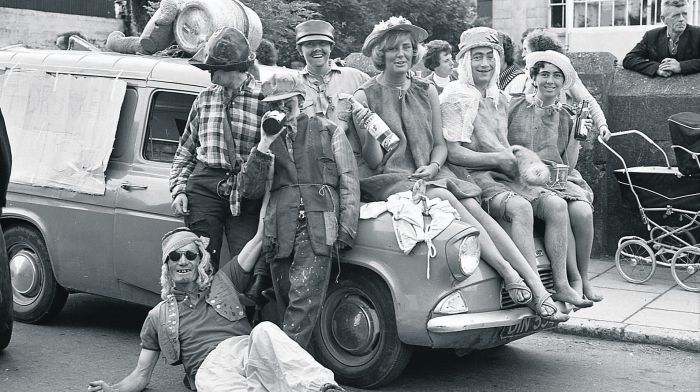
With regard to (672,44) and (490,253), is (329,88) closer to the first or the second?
(490,253)

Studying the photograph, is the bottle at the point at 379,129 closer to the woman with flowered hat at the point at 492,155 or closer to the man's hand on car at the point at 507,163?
the woman with flowered hat at the point at 492,155

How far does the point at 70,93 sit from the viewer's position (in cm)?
718

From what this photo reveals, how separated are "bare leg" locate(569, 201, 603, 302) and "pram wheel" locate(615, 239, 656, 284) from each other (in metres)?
2.78

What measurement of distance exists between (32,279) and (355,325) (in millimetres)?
2744

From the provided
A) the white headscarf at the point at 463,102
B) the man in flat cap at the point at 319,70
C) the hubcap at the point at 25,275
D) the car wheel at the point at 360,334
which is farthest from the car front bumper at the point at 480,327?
the hubcap at the point at 25,275

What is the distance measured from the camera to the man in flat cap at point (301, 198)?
5.82m

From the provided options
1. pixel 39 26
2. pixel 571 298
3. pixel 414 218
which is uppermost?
pixel 39 26

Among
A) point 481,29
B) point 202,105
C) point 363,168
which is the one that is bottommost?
point 363,168

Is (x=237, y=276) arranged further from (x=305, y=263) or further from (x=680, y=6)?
(x=680, y=6)

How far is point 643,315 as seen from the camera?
8.03 metres

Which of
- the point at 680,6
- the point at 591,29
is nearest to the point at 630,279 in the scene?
the point at 680,6

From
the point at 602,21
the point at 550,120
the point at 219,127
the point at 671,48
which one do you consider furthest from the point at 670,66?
the point at 602,21

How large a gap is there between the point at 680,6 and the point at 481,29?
13.7ft

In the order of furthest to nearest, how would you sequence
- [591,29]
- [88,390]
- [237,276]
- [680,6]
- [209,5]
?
[591,29] → [680,6] → [209,5] → [237,276] → [88,390]
